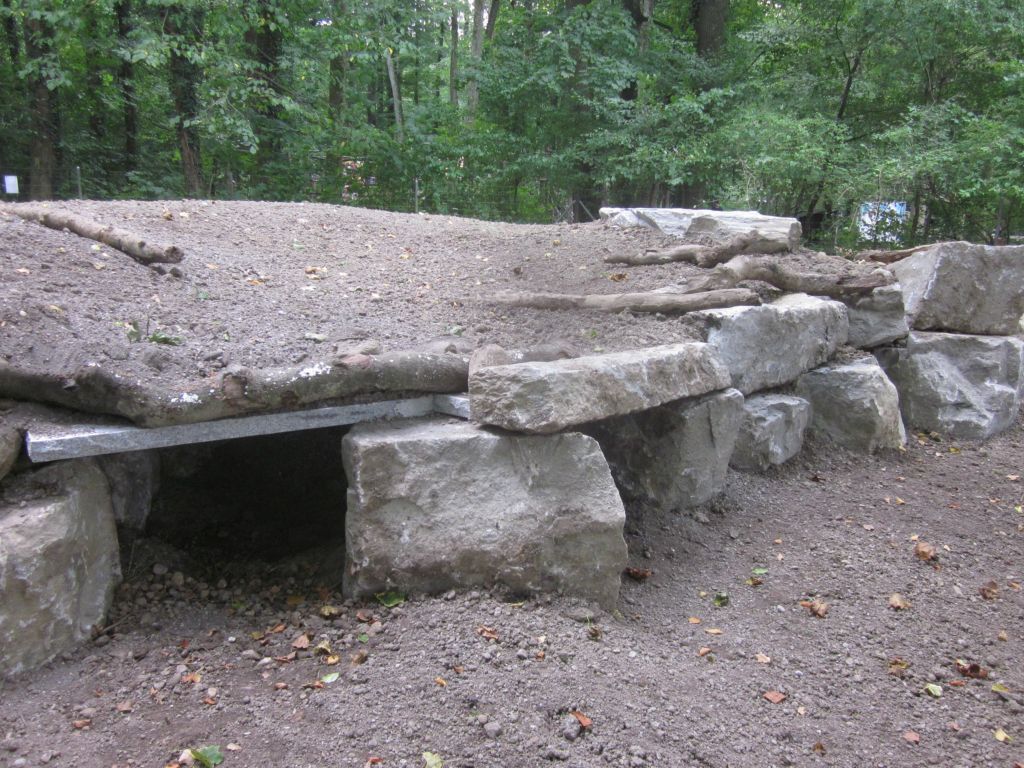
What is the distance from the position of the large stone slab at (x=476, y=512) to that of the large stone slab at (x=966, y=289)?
378 cm

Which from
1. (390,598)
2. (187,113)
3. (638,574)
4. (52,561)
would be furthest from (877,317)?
(187,113)

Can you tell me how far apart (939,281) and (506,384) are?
418cm

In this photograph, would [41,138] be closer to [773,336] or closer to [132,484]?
[132,484]

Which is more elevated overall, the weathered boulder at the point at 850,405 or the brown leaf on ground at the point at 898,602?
the weathered boulder at the point at 850,405

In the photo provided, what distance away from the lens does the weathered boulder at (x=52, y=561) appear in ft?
7.70

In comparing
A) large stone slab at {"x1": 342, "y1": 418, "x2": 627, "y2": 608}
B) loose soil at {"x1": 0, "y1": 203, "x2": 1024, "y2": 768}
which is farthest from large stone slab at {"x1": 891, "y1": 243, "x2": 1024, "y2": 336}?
large stone slab at {"x1": 342, "y1": 418, "x2": 627, "y2": 608}

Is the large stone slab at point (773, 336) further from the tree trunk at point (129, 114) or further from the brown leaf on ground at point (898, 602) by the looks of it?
the tree trunk at point (129, 114)

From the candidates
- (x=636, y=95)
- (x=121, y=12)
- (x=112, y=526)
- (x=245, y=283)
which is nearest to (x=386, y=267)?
(x=245, y=283)

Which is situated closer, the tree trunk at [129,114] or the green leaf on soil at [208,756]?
the green leaf on soil at [208,756]

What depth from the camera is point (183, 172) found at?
417 inches

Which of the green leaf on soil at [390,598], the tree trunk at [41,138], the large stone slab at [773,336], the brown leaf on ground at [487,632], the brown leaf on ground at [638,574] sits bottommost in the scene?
the brown leaf on ground at [638,574]

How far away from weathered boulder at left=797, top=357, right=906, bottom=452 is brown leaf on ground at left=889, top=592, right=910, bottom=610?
5.63 feet

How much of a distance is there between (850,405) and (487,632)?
322cm

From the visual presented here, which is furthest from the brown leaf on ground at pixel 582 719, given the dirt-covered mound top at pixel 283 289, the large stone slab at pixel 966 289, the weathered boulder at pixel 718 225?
the large stone slab at pixel 966 289
